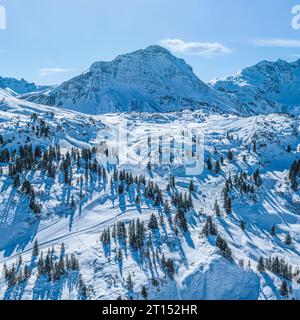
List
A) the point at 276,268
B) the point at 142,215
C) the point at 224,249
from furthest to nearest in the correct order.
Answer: the point at 142,215 → the point at 224,249 → the point at 276,268

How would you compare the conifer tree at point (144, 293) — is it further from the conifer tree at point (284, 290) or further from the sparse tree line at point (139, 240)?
the conifer tree at point (284, 290)

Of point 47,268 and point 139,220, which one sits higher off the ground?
point 139,220

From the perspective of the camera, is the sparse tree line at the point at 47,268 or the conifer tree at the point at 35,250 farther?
the conifer tree at the point at 35,250

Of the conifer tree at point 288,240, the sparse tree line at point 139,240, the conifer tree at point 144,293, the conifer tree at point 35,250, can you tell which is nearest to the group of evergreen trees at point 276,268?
the sparse tree line at point 139,240

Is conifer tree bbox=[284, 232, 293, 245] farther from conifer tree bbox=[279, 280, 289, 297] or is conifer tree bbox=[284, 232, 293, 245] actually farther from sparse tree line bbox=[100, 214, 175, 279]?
sparse tree line bbox=[100, 214, 175, 279]

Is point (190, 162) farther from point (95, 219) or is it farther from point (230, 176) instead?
point (95, 219)

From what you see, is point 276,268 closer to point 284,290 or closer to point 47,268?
point 284,290

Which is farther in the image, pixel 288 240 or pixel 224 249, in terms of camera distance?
pixel 288 240

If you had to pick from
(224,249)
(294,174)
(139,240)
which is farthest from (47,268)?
(294,174)
